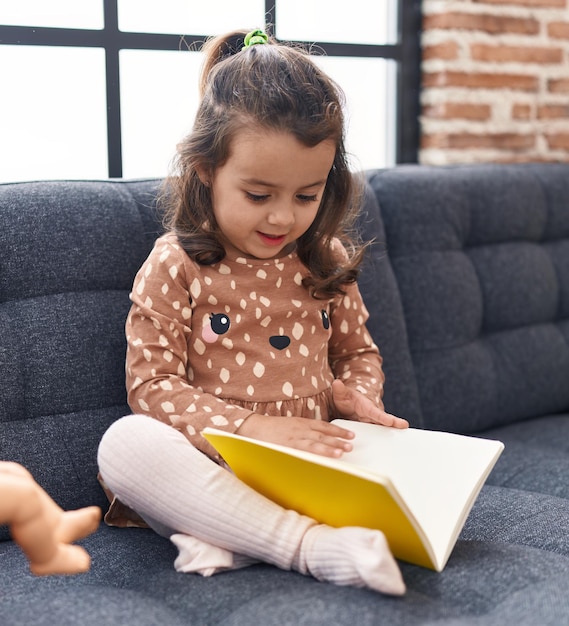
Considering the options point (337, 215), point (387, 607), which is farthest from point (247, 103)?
point (387, 607)

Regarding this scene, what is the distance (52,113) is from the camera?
1.91 meters

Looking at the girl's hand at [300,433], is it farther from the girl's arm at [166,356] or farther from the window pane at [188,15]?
the window pane at [188,15]

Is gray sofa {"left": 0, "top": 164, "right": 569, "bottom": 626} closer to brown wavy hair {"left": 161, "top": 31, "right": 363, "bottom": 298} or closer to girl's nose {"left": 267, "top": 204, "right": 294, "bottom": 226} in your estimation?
brown wavy hair {"left": 161, "top": 31, "right": 363, "bottom": 298}

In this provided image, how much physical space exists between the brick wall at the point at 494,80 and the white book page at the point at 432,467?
50.5 inches

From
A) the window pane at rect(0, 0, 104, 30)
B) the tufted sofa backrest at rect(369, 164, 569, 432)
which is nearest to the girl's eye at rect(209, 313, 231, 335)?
the tufted sofa backrest at rect(369, 164, 569, 432)

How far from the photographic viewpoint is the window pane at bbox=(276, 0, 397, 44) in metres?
2.25

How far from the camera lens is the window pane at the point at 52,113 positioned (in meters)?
1.85

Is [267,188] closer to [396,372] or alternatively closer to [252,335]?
[252,335]

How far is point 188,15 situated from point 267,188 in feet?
2.91

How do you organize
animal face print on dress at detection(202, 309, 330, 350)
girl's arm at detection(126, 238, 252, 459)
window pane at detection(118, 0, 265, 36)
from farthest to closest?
window pane at detection(118, 0, 265, 36)
animal face print on dress at detection(202, 309, 330, 350)
girl's arm at detection(126, 238, 252, 459)

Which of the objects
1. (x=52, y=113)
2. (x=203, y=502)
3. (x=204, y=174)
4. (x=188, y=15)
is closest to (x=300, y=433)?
(x=203, y=502)

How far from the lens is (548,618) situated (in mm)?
1009

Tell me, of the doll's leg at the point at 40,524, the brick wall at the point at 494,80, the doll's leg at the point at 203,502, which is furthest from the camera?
the brick wall at the point at 494,80

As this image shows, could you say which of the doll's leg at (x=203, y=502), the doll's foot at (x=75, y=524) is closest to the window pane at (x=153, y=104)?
the doll's leg at (x=203, y=502)
